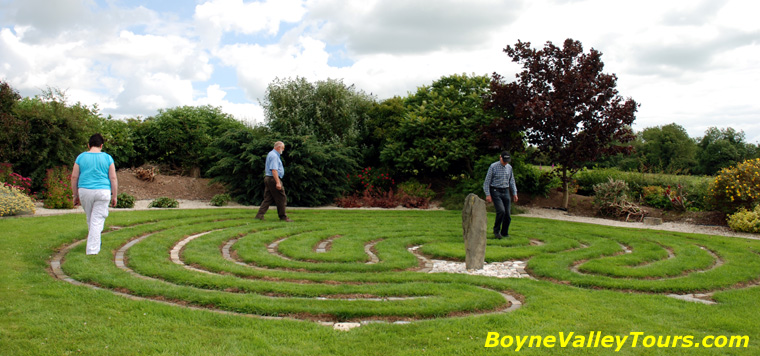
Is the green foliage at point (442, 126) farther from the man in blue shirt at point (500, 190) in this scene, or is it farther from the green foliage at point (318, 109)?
the man in blue shirt at point (500, 190)

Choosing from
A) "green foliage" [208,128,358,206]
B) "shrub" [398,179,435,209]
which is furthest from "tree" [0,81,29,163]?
"shrub" [398,179,435,209]

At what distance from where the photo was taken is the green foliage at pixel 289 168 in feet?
57.3

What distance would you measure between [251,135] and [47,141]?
6.91 m

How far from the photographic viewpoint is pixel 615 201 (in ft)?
52.7

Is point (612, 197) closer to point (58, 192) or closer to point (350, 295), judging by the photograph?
point (350, 295)

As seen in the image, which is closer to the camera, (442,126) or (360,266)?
(360,266)

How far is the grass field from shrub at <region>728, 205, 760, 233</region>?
2.73 metres

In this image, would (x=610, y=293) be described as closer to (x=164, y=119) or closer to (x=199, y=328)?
(x=199, y=328)

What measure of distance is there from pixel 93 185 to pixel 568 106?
14.1 metres

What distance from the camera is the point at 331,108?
2148cm

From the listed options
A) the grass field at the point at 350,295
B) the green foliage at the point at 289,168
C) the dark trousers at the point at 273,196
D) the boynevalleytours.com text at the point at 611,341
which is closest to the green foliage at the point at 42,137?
the green foliage at the point at 289,168

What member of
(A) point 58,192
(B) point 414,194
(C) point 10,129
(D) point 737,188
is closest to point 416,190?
(B) point 414,194

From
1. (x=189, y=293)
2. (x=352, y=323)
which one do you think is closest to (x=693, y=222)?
(x=352, y=323)

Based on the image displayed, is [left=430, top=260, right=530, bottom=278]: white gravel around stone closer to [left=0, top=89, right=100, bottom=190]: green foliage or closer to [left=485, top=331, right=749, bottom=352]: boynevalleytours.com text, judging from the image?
[left=485, top=331, right=749, bottom=352]: boynevalleytours.com text
